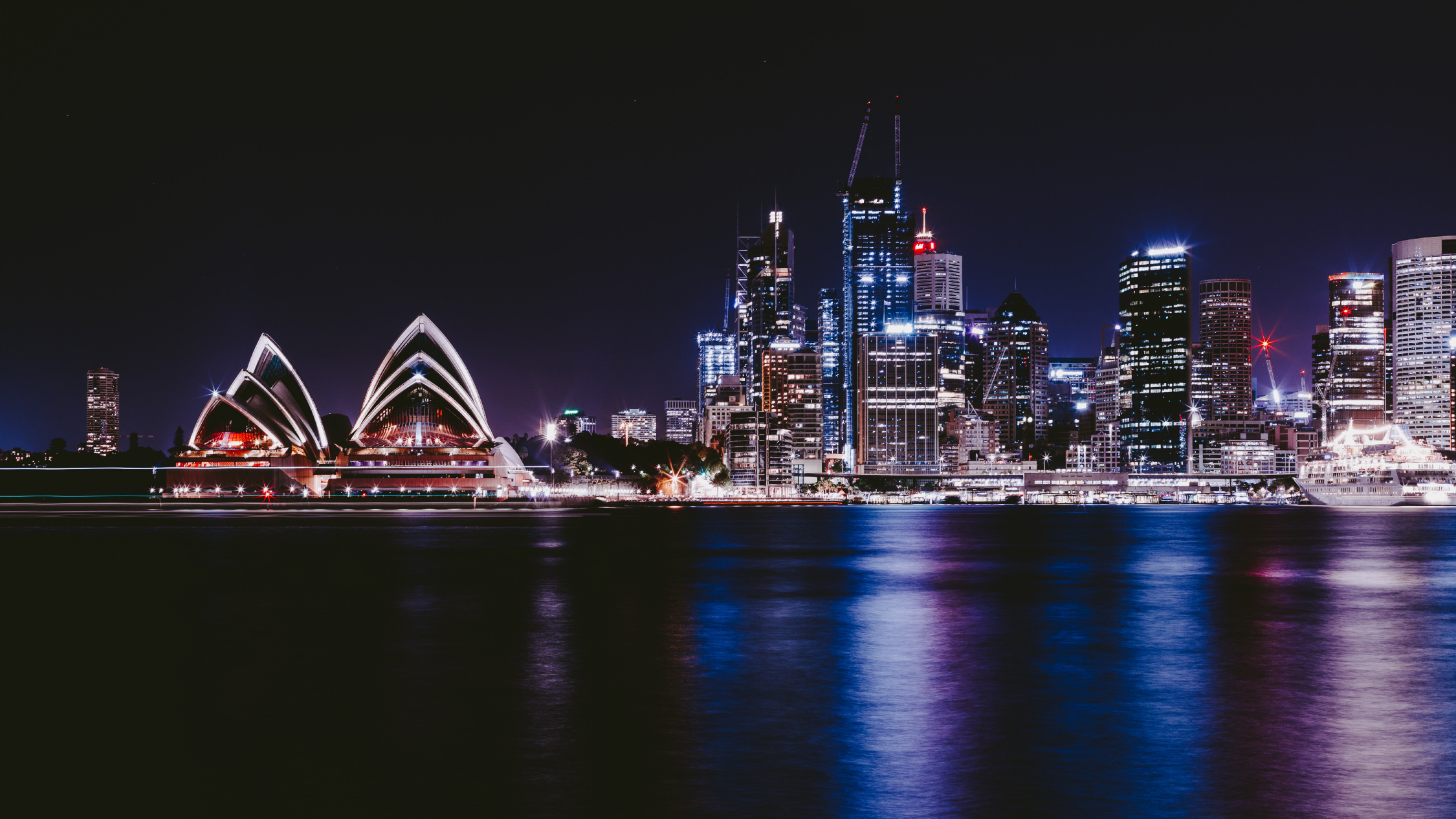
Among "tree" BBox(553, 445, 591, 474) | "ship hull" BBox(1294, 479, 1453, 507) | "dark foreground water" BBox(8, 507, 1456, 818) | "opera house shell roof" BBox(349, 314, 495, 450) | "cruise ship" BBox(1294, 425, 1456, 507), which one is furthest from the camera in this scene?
"tree" BBox(553, 445, 591, 474)

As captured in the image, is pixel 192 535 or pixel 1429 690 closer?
pixel 1429 690

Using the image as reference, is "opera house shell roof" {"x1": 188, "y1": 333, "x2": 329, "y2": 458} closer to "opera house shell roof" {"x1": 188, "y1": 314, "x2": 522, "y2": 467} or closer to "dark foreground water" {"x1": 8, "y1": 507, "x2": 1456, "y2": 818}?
"opera house shell roof" {"x1": 188, "y1": 314, "x2": 522, "y2": 467}

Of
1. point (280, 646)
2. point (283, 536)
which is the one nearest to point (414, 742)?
point (280, 646)

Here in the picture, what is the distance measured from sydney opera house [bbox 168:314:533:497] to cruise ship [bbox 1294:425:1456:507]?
110611 mm

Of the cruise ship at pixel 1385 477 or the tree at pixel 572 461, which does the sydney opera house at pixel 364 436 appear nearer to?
the tree at pixel 572 461

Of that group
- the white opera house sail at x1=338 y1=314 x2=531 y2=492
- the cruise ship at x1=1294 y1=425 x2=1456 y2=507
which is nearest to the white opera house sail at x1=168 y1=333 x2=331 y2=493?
the white opera house sail at x1=338 y1=314 x2=531 y2=492

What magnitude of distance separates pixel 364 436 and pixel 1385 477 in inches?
5066

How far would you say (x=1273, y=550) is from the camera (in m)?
62.7

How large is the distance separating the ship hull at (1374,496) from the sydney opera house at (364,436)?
363ft

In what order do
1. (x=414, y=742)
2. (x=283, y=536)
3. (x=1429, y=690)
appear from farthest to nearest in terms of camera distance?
(x=283, y=536), (x=1429, y=690), (x=414, y=742)

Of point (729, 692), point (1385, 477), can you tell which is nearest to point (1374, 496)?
point (1385, 477)

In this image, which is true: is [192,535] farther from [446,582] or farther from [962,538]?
[962,538]

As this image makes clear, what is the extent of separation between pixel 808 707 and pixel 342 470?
456 ft

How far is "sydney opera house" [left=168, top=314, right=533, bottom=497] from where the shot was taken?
132 metres
